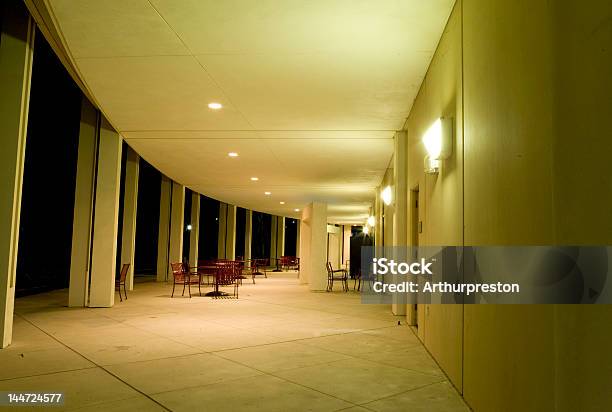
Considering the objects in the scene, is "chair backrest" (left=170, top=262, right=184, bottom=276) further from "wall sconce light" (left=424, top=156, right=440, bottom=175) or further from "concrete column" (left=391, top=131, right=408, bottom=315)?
"wall sconce light" (left=424, top=156, right=440, bottom=175)

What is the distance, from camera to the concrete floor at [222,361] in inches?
128

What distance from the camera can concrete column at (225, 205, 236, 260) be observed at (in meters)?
20.2

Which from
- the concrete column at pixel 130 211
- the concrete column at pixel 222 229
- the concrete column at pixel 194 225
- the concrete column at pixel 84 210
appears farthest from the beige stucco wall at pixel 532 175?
the concrete column at pixel 222 229

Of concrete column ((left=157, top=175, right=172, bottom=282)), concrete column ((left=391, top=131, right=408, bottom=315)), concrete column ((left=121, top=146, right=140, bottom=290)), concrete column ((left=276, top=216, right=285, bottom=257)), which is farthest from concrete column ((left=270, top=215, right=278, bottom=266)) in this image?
concrete column ((left=391, top=131, right=408, bottom=315))

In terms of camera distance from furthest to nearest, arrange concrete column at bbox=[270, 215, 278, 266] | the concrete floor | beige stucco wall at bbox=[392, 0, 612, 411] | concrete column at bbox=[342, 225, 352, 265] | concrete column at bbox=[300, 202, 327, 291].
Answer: concrete column at bbox=[342, 225, 352, 265] < concrete column at bbox=[270, 215, 278, 266] < concrete column at bbox=[300, 202, 327, 291] < the concrete floor < beige stucco wall at bbox=[392, 0, 612, 411]

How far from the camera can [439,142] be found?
12.9ft

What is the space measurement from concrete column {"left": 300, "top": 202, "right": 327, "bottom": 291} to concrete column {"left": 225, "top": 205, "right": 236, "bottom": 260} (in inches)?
225

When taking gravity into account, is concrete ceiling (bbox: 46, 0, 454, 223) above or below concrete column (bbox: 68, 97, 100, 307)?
above

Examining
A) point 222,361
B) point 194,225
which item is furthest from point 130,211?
point 222,361

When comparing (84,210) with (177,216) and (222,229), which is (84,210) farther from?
(222,229)

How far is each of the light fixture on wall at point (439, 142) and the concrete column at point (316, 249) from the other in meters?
8.40

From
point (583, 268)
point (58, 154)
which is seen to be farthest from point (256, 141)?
point (58, 154)

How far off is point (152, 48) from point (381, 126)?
12.4 ft

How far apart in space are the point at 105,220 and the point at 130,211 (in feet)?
13.2
